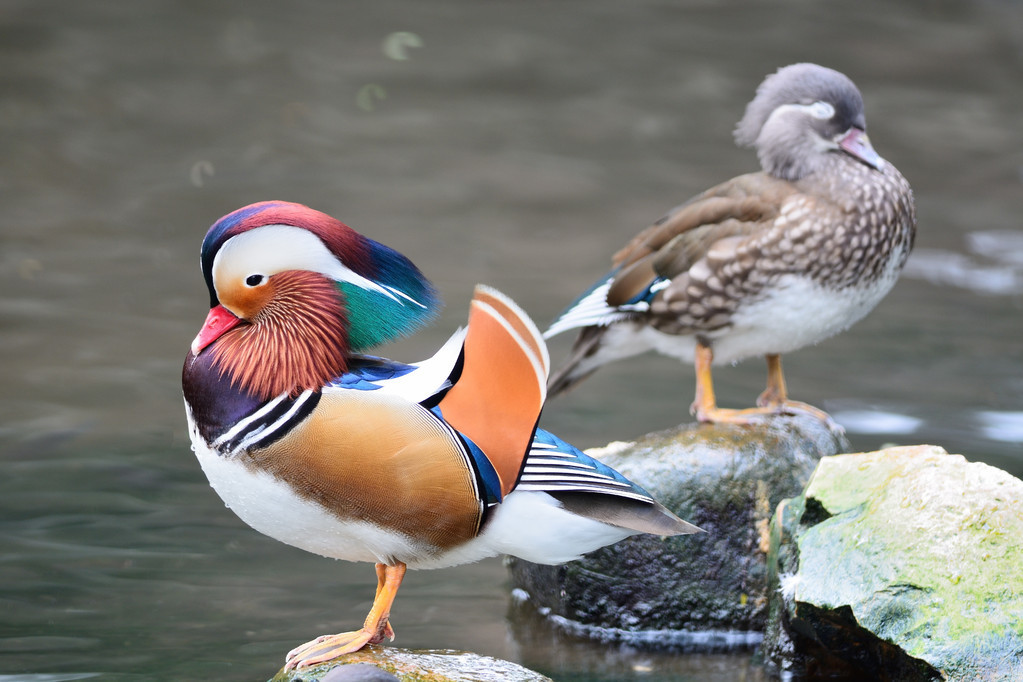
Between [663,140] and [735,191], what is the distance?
17.9 ft

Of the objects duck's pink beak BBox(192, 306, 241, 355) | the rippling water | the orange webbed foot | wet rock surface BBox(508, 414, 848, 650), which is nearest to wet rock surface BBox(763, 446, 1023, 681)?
wet rock surface BBox(508, 414, 848, 650)

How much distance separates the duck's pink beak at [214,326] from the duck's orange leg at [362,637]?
63 cm

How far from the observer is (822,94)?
377cm

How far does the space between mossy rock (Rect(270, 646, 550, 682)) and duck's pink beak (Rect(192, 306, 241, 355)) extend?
0.72 m

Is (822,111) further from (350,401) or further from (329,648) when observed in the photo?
(329,648)

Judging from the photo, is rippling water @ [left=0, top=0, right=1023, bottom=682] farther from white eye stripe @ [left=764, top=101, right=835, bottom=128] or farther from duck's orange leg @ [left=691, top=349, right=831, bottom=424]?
white eye stripe @ [left=764, top=101, right=835, bottom=128]

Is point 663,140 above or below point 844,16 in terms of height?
below

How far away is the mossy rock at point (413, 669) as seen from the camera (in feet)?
8.00

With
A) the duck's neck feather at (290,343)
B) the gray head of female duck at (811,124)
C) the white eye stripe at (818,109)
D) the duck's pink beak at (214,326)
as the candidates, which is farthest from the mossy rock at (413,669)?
the white eye stripe at (818,109)

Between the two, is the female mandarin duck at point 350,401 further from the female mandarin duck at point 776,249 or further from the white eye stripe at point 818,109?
the white eye stripe at point 818,109

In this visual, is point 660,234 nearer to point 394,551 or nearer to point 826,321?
point 826,321

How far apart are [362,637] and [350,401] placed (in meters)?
0.60

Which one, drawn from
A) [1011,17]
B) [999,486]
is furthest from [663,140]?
[999,486]

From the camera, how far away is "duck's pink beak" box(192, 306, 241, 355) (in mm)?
2416
